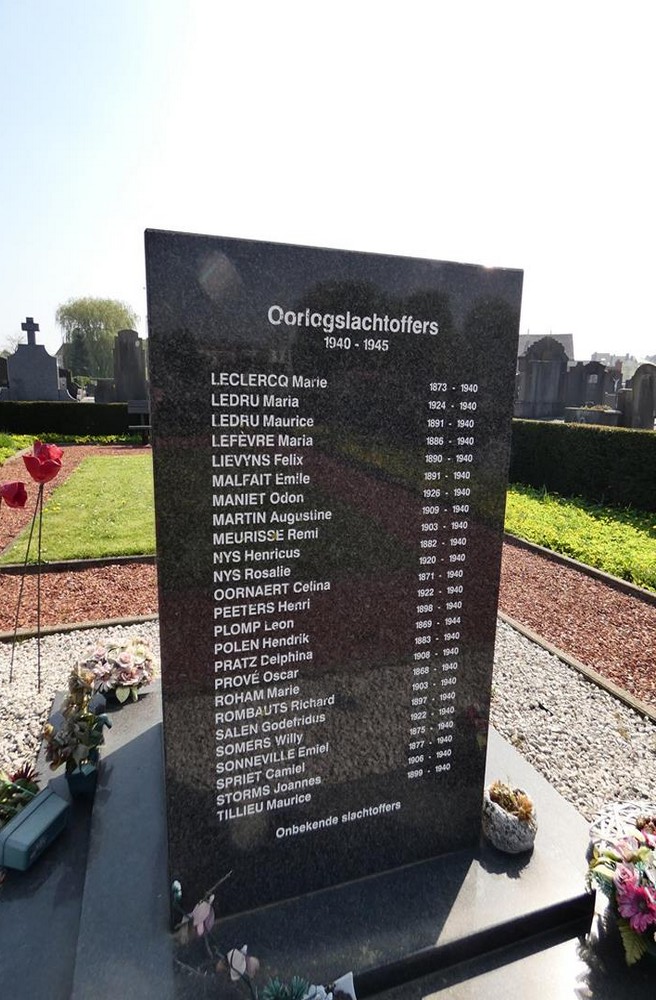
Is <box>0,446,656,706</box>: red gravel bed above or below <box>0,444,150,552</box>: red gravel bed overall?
below

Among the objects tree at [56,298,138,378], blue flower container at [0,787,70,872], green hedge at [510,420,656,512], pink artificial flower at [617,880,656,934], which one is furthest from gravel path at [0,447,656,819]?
tree at [56,298,138,378]

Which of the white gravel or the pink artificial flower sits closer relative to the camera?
the pink artificial flower

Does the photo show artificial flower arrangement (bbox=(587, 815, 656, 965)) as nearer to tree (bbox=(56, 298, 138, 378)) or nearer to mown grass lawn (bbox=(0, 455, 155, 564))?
mown grass lawn (bbox=(0, 455, 155, 564))

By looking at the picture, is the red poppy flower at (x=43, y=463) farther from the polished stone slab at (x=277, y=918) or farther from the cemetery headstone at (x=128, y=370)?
the cemetery headstone at (x=128, y=370)

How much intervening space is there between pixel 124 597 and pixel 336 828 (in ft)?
16.3

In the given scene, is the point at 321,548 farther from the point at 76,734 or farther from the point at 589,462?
the point at 589,462

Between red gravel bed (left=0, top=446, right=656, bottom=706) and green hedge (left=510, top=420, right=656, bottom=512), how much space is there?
4.35 metres

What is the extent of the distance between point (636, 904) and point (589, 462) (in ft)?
37.8

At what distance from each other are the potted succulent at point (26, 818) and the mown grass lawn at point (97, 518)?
17.2 ft

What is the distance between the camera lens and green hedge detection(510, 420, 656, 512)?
1167cm

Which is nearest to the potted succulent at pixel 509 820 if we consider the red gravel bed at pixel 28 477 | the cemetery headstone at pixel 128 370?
the red gravel bed at pixel 28 477

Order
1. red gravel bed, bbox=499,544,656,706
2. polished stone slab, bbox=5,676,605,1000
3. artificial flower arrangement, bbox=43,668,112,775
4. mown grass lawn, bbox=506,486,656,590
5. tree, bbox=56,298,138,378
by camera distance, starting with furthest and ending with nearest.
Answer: tree, bbox=56,298,138,378 < mown grass lawn, bbox=506,486,656,590 < red gravel bed, bbox=499,544,656,706 < artificial flower arrangement, bbox=43,668,112,775 < polished stone slab, bbox=5,676,605,1000

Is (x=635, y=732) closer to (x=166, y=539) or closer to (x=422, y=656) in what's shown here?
(x=422, y=656)

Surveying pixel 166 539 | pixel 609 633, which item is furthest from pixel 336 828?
pixel 609 633
